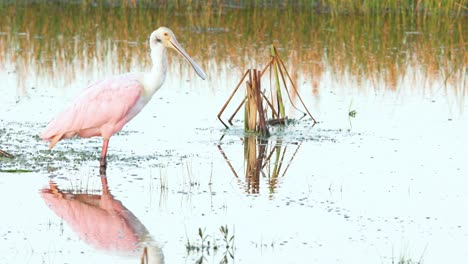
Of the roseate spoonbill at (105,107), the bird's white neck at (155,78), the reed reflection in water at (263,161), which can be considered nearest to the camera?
the reed reflection in water at (263,161)

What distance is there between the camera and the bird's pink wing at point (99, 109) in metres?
10.3

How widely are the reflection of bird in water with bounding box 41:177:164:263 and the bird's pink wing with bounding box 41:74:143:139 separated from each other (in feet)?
3.44

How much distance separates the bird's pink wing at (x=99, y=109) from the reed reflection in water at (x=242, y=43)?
14.3ft

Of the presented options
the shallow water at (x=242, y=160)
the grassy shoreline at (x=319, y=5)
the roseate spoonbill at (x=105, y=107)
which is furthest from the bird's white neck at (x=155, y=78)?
the grassy shoreline at (x=319, y=5)

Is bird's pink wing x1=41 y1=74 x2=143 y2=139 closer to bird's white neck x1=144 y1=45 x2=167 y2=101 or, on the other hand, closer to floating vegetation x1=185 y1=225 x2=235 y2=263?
bird's white neck x1=144 y1=45 x2=167 y2=101

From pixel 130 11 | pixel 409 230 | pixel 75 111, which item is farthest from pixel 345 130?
pixel 130 11

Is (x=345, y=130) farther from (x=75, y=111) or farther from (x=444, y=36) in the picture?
(x=444, y=36)

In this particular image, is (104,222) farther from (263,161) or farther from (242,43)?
(242,43)

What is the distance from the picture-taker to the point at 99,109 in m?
10.4

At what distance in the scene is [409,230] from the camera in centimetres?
805

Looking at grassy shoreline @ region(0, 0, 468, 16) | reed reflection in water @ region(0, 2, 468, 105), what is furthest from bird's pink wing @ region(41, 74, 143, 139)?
grassy shoreline @ region(0, 0, 468, 16)

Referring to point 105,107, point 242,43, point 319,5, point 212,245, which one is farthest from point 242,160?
point 319,5

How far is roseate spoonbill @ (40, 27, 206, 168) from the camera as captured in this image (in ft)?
33.8

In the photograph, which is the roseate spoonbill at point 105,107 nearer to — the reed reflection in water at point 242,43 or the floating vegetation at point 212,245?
the floating vegetation at point 212,245
